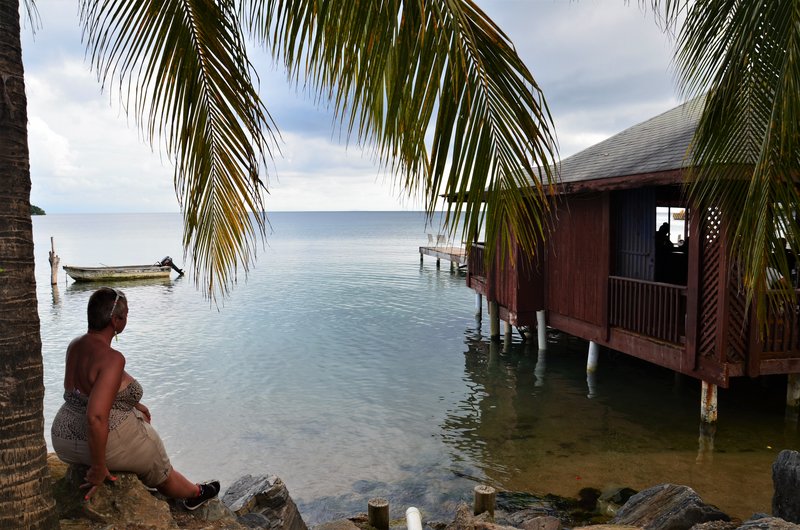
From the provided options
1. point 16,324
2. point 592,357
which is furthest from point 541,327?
point 16,324

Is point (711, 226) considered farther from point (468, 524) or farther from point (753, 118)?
point (468, 524)

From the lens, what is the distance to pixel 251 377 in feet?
48.6

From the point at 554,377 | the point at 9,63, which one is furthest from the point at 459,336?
the point at 9,63

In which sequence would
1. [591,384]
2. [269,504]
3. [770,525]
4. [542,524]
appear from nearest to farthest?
1. [770,525]
2. [269,504]
3. [542,524]
4. [591,384]

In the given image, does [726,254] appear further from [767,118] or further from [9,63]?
[9,63]

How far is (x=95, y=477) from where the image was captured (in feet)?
10.7

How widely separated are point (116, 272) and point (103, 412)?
35.5m

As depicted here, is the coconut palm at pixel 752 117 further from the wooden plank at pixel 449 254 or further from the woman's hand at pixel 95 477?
the wooden plank at pixel 449 254

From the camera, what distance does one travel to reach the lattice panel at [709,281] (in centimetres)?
862

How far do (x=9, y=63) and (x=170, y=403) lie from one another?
36.4 feet

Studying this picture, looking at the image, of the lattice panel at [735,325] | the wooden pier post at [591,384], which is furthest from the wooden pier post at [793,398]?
the wooden pier post at [591,384]

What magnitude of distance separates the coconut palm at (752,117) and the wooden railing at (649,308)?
5760 mm

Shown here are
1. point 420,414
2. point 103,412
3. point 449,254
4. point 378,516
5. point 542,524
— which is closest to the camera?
point 103,412

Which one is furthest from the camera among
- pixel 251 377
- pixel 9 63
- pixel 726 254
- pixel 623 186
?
pixel 251 377
